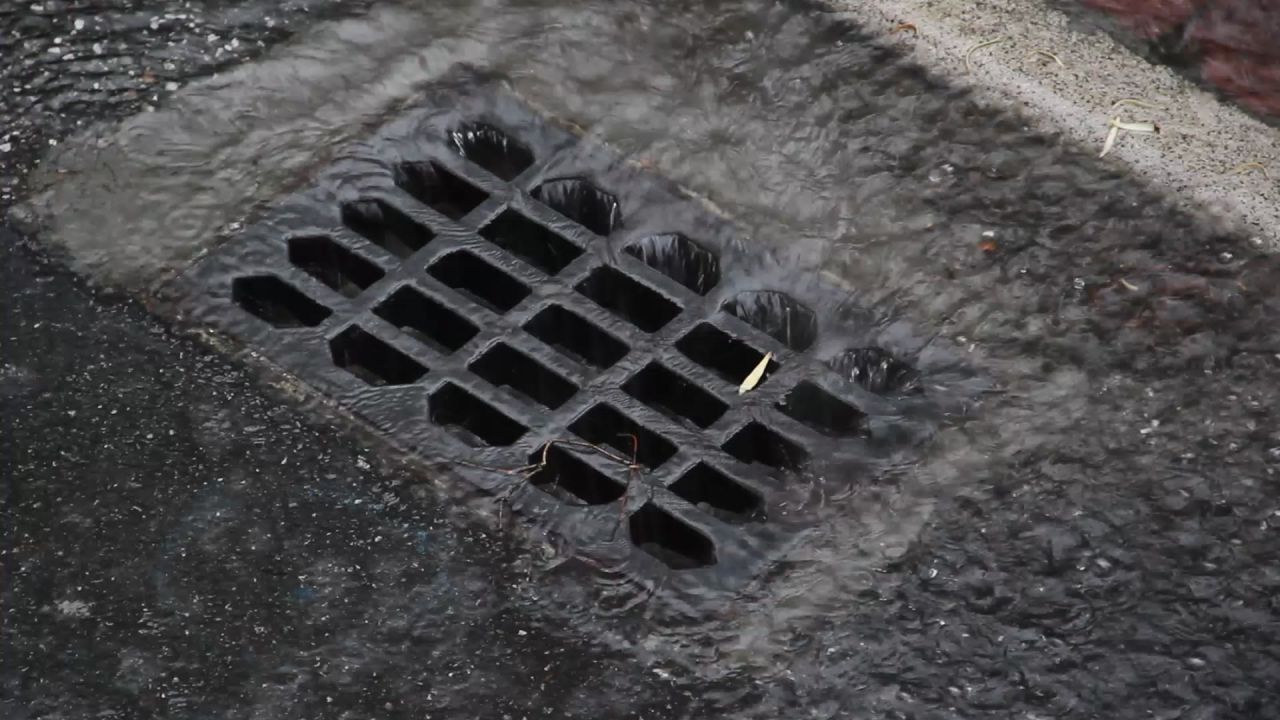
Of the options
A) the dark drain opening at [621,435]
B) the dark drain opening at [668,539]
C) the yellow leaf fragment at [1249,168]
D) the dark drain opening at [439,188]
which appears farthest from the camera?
the dark drain opening at [439,188]

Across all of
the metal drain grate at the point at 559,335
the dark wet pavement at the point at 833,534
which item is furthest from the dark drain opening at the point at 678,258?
the dark wet pavement at the point at 833,534

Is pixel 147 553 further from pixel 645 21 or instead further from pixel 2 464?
pixel 645 21

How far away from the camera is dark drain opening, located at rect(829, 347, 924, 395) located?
7.78ft

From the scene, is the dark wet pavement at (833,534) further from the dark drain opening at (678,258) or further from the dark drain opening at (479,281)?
the dark drain opening at (479,281)

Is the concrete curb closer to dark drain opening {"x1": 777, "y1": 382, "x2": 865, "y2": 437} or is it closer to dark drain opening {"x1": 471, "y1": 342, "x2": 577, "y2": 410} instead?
dark drain opening {"x1": 777, "y1": 382, "x2": 865, "y2": 437}

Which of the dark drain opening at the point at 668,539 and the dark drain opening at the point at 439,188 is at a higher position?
the dark drain opening at the point at 439,188

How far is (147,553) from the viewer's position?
217 centimetres

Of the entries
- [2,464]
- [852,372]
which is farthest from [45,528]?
[852,372]

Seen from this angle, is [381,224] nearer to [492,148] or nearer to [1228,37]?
[492,148]

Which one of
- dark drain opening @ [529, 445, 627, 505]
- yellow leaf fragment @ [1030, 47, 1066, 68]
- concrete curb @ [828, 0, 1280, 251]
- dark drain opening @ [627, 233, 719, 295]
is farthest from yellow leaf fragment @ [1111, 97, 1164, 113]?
dark drain opening @ [529, 445, 627, 505]

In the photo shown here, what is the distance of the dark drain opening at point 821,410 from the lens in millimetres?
2340

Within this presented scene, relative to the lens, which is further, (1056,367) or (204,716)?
(1056,367)

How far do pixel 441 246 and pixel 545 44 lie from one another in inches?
17.5

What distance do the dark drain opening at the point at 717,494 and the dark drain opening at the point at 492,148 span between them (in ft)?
2.06
